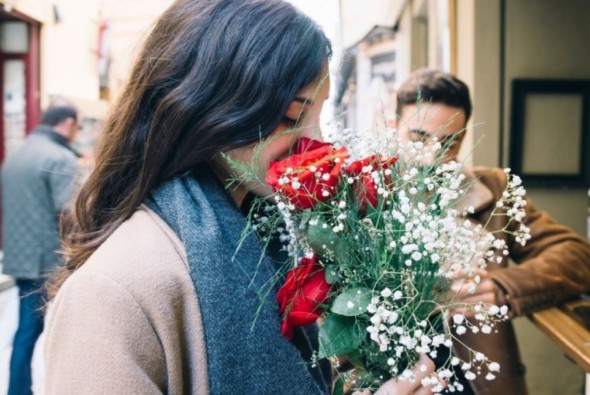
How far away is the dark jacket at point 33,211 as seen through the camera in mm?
3756

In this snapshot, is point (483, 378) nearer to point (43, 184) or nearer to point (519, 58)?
point (519, 58)

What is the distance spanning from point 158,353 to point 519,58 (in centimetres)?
284

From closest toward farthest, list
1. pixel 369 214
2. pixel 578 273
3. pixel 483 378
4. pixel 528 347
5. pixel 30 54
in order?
1. pixel 369 214
2. pixel 483 378
3. pixel 578 273
4. pixel 528 347
5. pixel 30 54

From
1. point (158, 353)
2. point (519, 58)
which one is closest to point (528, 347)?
point (519, 58)

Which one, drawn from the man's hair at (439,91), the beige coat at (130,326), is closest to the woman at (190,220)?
the beige coat at (130,326)

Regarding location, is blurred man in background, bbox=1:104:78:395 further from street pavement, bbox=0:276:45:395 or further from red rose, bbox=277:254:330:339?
red rose, bbox=277:254:330:339

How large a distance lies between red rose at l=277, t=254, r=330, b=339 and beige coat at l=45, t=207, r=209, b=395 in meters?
0.18

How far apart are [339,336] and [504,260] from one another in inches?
56.0

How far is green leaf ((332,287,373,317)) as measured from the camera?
1.04m

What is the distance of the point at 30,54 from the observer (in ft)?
29.4

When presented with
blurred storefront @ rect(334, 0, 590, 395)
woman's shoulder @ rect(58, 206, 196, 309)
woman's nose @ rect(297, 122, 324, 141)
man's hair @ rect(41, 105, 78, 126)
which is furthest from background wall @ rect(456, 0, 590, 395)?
man's hair @ rect(41, 105, 78, 126)

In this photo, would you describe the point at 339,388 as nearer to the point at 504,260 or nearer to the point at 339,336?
the point at 339,336

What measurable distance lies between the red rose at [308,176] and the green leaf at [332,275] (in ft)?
0.42

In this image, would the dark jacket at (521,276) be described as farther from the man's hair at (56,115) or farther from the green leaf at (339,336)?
the man's hair at (56,115)
